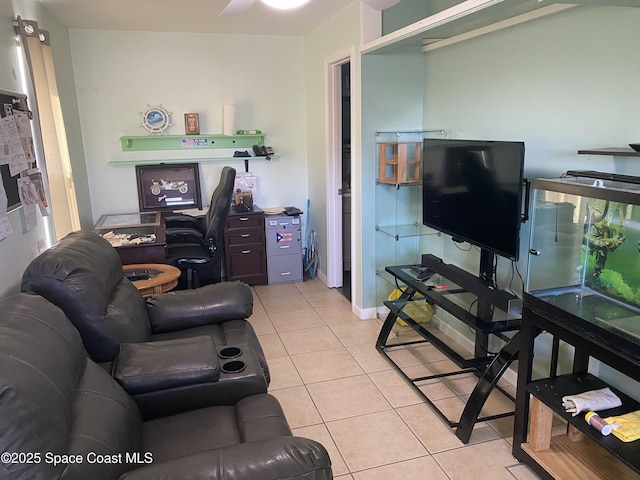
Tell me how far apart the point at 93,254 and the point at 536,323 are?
1961mm

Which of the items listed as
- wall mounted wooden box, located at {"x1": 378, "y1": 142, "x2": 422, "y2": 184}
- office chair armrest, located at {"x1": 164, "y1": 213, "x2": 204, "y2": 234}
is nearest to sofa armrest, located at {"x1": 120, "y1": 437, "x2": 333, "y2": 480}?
wall mounted wooden box, located at {"x1": 378, "y1": 142, "x2": 422, "y2": 184}

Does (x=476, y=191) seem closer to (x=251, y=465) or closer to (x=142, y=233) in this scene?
(x=251, y=465)

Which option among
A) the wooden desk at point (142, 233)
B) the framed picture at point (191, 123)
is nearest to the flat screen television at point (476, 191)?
the wooden desk at point (142, 233)

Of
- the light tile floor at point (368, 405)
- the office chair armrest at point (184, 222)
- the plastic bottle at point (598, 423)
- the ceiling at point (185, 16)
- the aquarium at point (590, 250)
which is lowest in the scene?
the light tile floor at point (368, 405)

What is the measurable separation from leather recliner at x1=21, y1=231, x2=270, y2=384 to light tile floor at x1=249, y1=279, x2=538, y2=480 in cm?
58

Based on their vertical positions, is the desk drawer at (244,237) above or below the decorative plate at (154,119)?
below

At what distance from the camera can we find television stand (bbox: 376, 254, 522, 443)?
91.2 inches

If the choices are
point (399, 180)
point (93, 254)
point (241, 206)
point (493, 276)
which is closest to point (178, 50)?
point (241, 206)

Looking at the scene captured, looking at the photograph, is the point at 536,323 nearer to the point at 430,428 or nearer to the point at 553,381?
the point at 553,381

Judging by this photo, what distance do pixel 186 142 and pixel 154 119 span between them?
0.35 metres

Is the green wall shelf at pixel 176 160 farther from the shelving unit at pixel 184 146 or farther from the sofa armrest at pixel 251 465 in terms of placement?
the sofa armrest at pixel 251 465

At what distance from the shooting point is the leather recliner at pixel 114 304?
1.87 metres

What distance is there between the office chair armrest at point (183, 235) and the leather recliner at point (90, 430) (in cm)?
251

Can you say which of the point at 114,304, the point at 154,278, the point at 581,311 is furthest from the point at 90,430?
the point at 581,311
